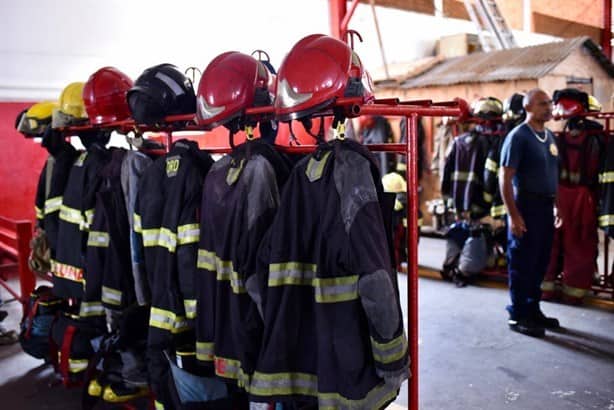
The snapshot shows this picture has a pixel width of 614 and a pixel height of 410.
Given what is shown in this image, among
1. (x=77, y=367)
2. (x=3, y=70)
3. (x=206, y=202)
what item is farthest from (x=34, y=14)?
(x=206, y=202)

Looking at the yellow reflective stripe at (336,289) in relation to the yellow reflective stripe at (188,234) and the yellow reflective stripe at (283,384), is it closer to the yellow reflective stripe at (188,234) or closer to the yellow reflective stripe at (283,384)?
the yellow reflective stripe at (283,384)

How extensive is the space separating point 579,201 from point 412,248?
3.55 metres

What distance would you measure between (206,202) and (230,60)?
0.65 meters

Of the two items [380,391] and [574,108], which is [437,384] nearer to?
[380,391]

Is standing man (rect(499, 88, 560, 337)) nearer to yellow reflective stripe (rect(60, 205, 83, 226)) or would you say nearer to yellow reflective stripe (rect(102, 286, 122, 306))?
yellow reflective stripe (rect(102, 286, 122, 306))

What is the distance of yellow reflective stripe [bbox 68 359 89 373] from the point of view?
3.52m

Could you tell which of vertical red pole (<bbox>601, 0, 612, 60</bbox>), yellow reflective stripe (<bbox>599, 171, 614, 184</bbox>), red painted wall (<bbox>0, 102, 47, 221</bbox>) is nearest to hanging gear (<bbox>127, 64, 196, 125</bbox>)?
yellow reflective stripe (<bbox>599, 171, 614, 184</bbox>)

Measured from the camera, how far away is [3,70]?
655 cm

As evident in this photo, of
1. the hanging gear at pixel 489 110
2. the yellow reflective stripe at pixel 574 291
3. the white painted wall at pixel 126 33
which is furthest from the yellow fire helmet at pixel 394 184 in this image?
the white painted wall at pixel 126 33

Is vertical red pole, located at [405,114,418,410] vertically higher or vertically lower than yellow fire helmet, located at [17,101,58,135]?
lower

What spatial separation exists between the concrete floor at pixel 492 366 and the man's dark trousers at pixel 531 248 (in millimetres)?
393

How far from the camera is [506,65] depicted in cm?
847

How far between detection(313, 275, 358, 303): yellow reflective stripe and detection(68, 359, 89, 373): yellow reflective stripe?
85.3 inches

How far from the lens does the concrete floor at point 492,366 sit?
11.6 feet
